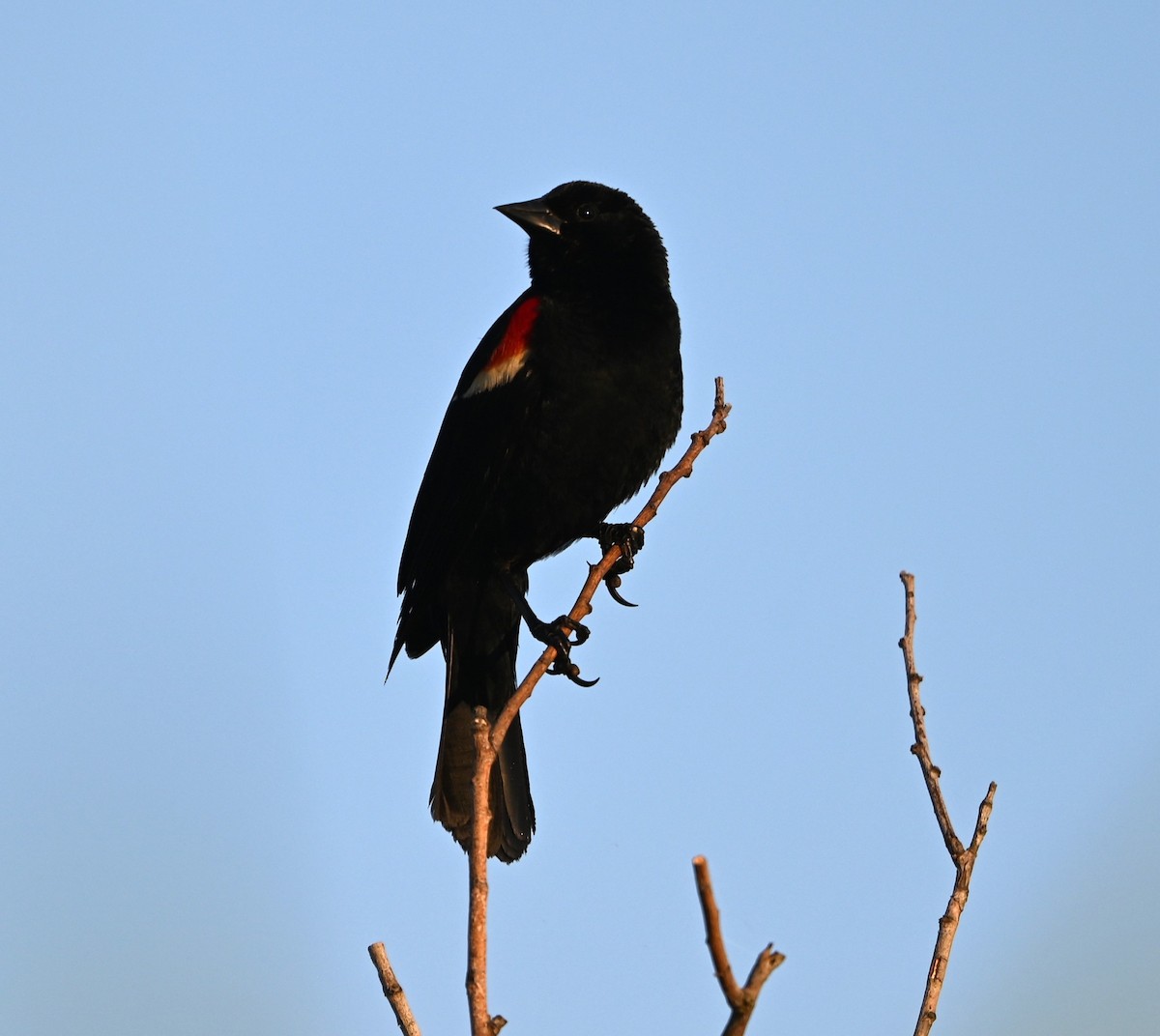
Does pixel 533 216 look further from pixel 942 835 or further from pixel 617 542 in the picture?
pixel 942 835

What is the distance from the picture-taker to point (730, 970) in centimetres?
134

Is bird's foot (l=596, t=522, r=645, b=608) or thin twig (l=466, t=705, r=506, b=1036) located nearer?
thin twig (l=466, t=705, r=506, b=1036)

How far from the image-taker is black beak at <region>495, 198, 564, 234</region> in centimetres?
459

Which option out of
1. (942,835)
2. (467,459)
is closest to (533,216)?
(467,459)

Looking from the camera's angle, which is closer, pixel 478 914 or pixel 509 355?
pixel 478 914

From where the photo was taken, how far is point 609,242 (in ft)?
A: 14.9

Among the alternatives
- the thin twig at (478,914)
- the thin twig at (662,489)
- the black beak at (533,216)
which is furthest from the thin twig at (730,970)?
the black beak at (533,216)

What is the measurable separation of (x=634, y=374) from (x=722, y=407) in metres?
0.84

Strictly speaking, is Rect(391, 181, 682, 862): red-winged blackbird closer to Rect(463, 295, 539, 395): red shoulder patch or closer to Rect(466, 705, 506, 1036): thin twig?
Rect(463, 295, 539, 395): red shoulder patch

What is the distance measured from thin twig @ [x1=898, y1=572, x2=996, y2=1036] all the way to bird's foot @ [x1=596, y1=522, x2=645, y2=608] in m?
1.40

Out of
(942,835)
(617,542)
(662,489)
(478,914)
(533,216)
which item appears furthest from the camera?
(533,216)

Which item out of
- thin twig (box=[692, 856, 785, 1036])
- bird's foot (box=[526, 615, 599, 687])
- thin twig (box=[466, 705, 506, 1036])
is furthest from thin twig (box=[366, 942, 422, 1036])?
bird's foot (box=[526, 615, 599, 687])

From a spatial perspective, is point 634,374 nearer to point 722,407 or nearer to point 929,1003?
point 722,407

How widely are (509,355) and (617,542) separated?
0.71 meters
